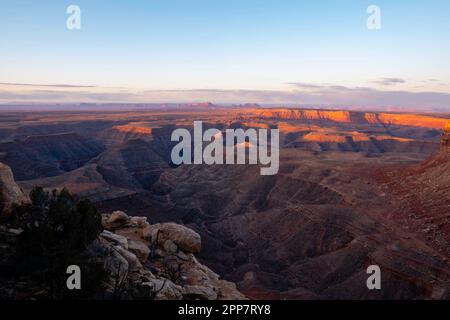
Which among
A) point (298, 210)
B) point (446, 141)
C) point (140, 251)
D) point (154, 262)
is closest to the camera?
point (140, 251)

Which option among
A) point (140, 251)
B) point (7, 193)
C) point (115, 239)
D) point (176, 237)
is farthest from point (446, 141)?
point (7, 193)

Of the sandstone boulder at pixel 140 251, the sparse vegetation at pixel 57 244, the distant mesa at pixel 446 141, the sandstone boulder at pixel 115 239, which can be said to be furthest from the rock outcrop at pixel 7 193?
the distant mesa at pixel 446 141

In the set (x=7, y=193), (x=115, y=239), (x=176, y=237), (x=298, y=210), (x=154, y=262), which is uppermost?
(x=7, y=193)

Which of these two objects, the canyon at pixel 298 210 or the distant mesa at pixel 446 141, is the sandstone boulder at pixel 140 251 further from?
the distant mesa at pixel 446 141

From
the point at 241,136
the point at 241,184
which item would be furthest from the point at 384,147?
the point at 241,184

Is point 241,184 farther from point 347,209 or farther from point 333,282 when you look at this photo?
point 333,282

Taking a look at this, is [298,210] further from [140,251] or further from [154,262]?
[140,251]
